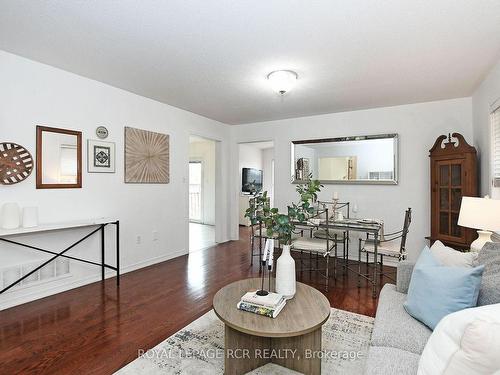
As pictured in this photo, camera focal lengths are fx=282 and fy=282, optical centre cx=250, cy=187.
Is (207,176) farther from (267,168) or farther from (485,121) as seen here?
(485,121)

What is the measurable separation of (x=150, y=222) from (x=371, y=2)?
143 inches

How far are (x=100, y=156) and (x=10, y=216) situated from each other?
3.80 ft

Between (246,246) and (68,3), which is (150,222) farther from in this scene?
(68,3)

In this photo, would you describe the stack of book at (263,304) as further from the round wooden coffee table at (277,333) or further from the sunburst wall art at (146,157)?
the sunburst wall art at (146,157)

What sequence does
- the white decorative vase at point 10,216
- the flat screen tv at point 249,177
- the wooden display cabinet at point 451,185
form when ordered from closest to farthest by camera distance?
the white decorative vase at point 10,216, the wooden display cabinet at point 451,185, the flat screen tv at point 249,177

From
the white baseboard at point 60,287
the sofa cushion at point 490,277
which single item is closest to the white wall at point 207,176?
the white baseboard at point 60,287

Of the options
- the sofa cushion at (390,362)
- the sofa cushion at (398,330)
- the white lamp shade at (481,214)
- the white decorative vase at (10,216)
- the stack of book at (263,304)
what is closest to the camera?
the sofa cushion at (390,362)

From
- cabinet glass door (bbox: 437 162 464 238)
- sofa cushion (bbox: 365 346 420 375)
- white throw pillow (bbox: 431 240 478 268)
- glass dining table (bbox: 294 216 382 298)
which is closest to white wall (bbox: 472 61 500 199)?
cabinet glass door (bbox: 437 162 464 238)

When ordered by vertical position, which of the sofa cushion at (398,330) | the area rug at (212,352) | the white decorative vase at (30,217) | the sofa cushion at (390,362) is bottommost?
the area rug at (212,352)

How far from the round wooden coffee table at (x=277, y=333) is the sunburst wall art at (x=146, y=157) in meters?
2.54

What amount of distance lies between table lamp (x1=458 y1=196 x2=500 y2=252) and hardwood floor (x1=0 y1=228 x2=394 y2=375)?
1.15 meters

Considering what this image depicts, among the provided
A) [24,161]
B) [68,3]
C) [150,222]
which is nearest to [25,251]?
[24,161]

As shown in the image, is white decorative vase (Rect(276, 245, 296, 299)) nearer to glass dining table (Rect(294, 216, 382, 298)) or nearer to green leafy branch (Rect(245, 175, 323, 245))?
green leafy branch (Rect(245, 175, 323, 245))

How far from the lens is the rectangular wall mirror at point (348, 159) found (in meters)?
4.28
